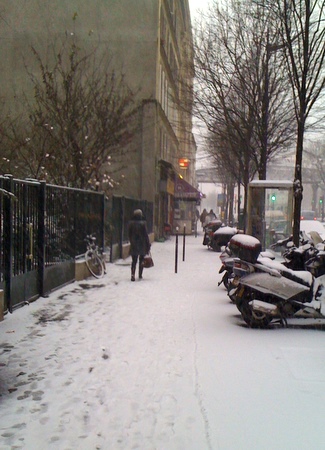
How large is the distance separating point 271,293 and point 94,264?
6802 mm

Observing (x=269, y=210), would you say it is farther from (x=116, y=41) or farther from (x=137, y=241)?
(x=116, y=41)

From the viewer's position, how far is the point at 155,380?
5457 mm

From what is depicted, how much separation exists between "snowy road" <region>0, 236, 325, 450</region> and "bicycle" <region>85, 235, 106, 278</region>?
12.5ft

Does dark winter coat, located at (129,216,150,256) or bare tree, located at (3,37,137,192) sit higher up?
bare tree, located at (3,37,137,192)

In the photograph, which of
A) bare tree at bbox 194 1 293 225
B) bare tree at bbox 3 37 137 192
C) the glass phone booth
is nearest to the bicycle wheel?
bare tree at bbox 3 37 137 192

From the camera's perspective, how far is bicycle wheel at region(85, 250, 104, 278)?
43.7 ft

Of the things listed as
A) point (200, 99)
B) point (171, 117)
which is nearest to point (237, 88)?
point (200, 99)

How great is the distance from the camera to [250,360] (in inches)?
243

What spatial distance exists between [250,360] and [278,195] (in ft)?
41.1

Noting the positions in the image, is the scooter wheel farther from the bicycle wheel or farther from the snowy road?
the bicycle wheel

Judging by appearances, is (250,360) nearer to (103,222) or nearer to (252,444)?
(252,444)

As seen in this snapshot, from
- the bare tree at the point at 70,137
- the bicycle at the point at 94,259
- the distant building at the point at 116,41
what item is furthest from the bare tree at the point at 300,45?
the distant building at the point at 116,41

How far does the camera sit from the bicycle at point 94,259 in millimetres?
13391

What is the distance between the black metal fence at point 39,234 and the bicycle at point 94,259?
0.63 ft
